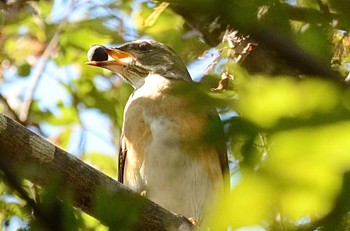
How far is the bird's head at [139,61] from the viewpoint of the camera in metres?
5.98

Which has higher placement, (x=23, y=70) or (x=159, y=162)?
(x=159, y=162)

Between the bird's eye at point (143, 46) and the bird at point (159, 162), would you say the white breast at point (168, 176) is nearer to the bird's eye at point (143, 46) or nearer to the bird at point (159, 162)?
the bird at point (159, 162)

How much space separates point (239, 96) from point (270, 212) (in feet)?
0.49

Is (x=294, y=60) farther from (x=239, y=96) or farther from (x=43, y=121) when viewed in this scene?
(x=43, y=121)

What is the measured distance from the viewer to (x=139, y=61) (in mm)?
6176

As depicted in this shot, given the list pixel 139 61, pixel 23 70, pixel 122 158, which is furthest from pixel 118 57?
pixel 122 158

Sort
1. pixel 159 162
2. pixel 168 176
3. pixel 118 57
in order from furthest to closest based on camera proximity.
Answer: pixel 118 57 < pixel 168 176 < pixel 159 162

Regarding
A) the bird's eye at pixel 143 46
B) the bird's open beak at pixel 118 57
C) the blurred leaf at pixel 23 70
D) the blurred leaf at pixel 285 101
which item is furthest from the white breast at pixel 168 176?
the blurred leaf at pixel 285 101

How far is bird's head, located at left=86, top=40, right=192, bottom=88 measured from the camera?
598 centimetres

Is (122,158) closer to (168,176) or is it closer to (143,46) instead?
(168,176)

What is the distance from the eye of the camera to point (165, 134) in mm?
4992

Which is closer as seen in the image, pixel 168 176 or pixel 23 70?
pixel 168 176

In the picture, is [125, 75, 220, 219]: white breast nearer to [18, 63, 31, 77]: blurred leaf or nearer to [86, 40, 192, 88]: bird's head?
[86, 40, 192, 88]: bird's head

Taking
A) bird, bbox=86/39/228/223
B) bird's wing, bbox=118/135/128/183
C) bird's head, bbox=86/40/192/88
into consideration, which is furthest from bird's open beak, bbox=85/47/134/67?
bird's wing, bbox=118/135/128/183
